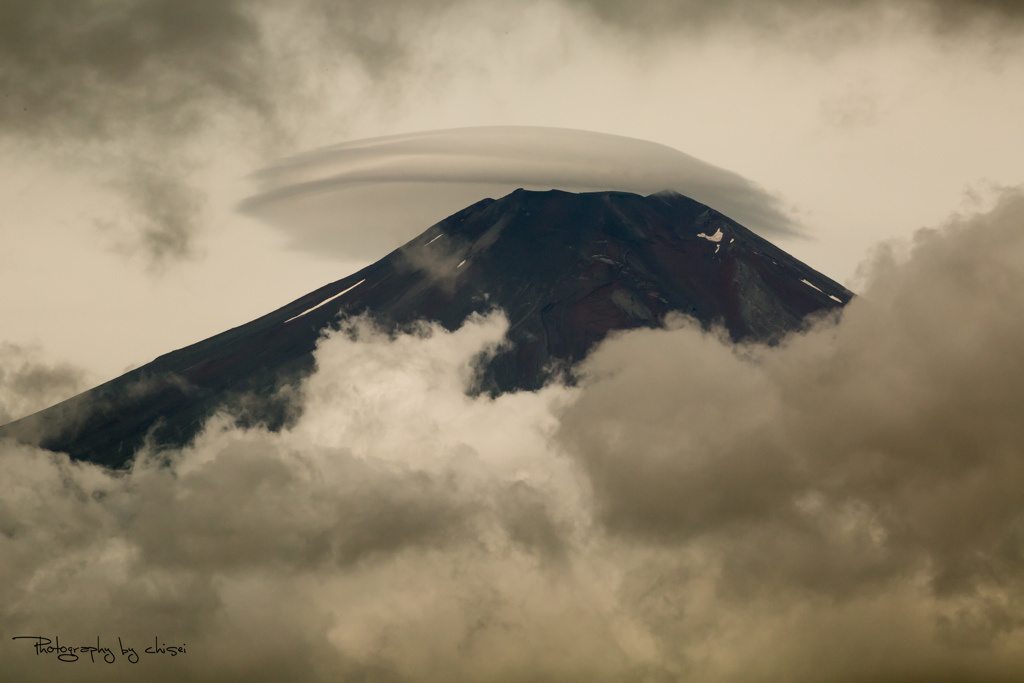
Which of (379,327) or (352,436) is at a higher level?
(379,327)

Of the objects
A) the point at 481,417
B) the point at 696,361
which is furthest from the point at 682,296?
the point at 481,417

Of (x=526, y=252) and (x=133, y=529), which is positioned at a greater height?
(x=526, y=252)

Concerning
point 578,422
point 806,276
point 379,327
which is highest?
point 379,327

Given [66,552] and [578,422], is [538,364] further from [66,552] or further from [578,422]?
[66,552]

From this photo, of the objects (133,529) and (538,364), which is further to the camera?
(133,529)

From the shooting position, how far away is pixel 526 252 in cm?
19875

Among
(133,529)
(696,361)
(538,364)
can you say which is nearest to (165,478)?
(133,529)

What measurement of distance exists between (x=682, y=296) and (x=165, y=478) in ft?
323

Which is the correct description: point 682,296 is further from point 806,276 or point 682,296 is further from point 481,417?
point 481,417

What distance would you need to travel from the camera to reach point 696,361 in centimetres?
18262

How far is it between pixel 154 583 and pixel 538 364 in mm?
80184

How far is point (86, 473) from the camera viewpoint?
18950 centimetres

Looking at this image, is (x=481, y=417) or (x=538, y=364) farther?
(x=481, y=417)

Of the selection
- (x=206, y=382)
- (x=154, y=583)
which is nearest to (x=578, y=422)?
(x=206, y=382)
